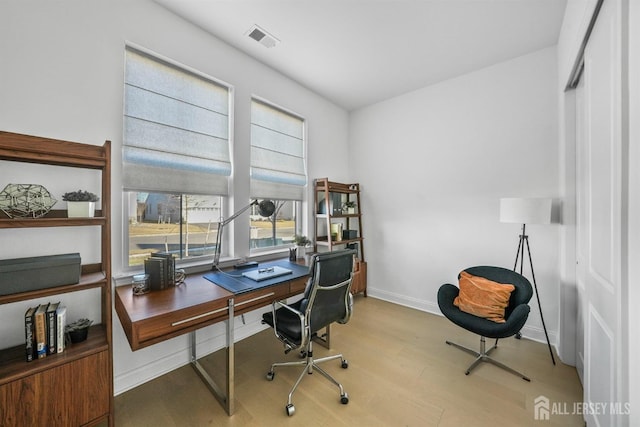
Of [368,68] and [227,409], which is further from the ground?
[368,68]

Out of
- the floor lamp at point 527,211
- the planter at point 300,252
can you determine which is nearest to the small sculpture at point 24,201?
the planter at point 300,252

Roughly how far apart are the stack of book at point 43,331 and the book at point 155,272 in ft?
1.53

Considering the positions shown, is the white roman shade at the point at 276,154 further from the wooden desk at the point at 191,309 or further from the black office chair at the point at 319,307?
the black office chair at the point at 319,307

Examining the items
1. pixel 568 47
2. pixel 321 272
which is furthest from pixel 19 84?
pixel 568 47

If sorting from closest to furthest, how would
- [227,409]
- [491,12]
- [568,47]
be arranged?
[227,409] → [568,47] → [491,12]

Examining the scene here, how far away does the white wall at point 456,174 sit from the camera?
257 centimetres

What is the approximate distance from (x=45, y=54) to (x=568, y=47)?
387 cm

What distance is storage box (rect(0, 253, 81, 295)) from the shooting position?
4.07 feet

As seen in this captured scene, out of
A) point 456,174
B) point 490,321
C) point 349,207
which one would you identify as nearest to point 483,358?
point 490,321

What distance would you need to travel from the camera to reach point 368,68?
9.68 ft

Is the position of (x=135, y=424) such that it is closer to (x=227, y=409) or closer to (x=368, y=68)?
(x=227, y=409)

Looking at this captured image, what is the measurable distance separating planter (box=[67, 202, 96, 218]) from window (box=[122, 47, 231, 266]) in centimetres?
44

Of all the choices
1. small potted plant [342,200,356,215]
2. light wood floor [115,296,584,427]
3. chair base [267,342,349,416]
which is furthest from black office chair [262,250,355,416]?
small potted plant [342,200,356,215]

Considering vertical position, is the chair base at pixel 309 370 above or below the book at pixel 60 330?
below
